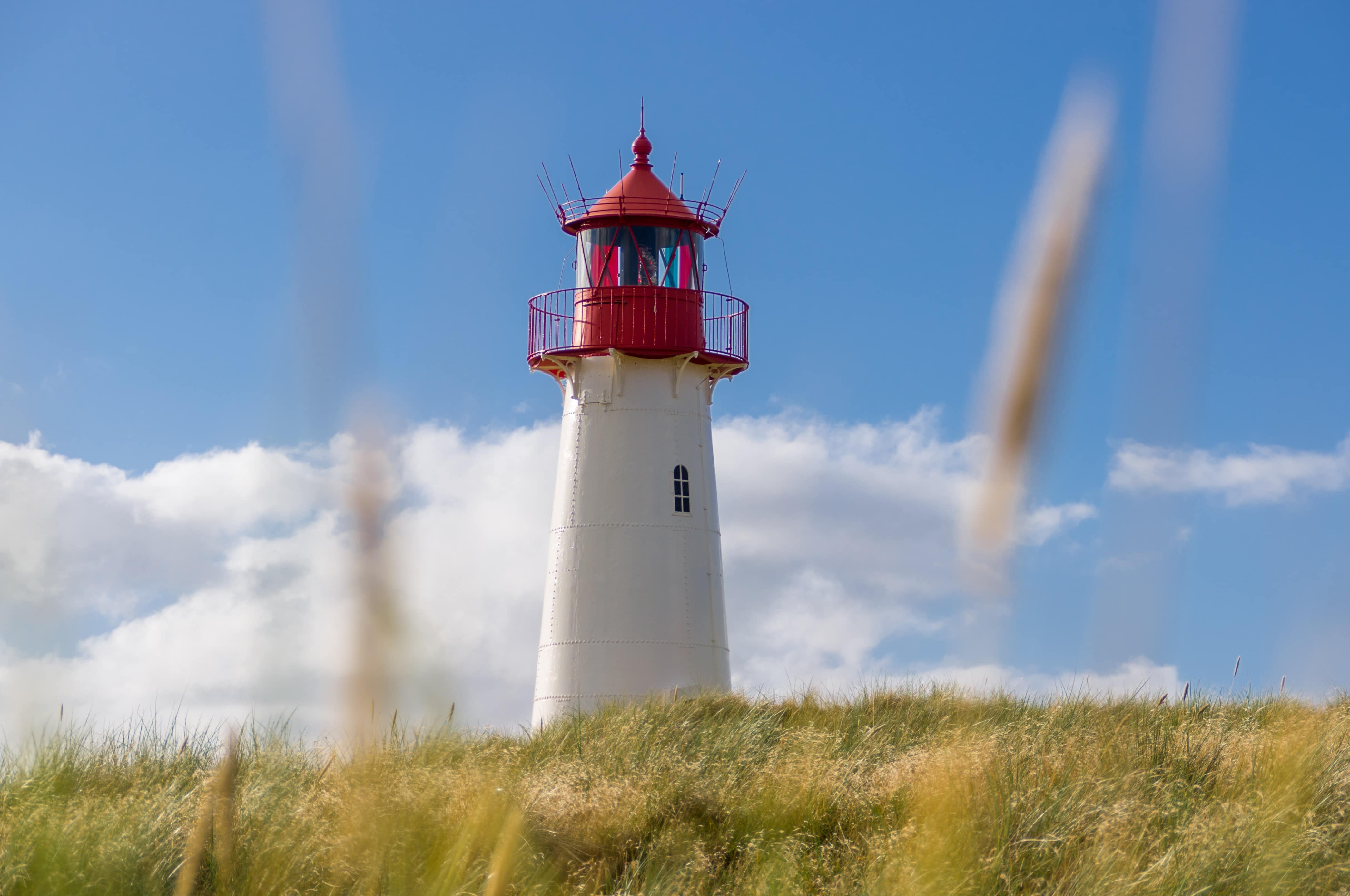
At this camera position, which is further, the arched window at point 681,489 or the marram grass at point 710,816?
the arched window at point 681,489

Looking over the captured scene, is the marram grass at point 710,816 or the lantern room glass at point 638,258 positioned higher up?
the lantern room glass at point 638,258

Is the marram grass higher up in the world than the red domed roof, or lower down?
lower down

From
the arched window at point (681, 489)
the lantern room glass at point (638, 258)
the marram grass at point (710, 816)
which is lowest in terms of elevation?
the marram grass at point (710, 816)

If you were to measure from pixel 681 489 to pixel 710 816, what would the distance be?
11135 mm

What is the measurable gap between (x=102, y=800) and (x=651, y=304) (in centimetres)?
1301

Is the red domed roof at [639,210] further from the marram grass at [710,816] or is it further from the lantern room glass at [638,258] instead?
the marram grass at [710,816]

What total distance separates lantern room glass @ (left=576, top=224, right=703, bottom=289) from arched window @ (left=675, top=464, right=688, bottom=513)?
282cm

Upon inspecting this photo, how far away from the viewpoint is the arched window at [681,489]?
725 inches

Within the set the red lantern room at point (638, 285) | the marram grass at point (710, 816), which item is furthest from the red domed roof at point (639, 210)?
the marram grass at point (710, 816)

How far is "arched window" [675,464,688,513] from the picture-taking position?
18406mm

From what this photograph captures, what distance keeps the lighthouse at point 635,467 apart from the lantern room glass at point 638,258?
22 millimetres

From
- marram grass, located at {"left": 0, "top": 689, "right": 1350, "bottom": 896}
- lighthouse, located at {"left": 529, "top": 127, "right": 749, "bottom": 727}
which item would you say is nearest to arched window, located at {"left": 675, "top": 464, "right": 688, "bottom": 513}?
lighthouse, located at {"left": 529, "top": 127, "right": 749, "bottom": 727}

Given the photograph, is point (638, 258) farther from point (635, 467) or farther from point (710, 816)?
point (710, 816)

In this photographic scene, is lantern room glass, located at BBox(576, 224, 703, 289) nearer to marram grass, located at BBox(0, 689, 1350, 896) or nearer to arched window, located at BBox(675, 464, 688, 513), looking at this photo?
arched window, located at BBox(675, 464, 688, 513)
